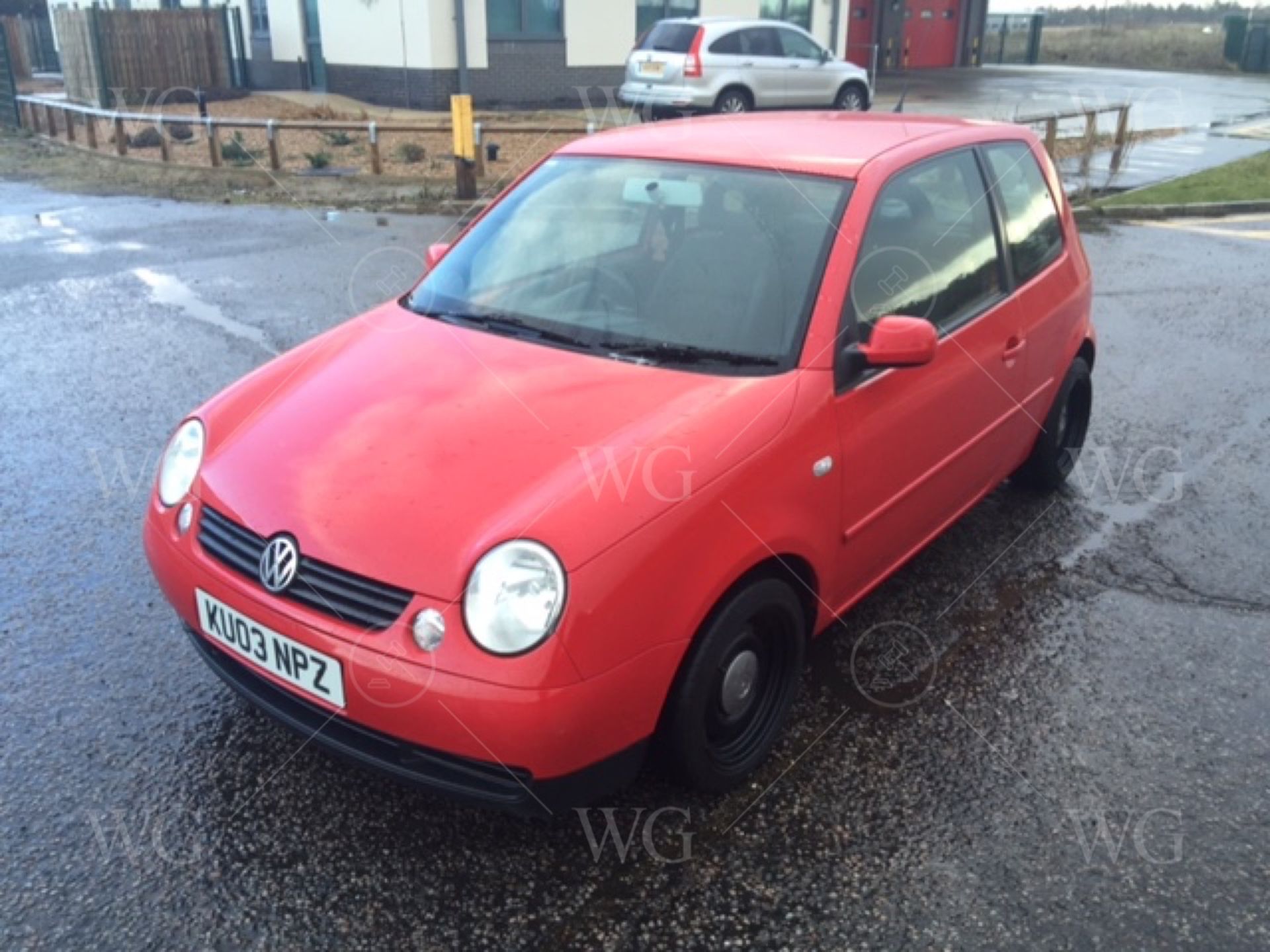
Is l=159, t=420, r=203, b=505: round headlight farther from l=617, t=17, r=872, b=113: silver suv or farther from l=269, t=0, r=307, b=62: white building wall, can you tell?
l=269, t=0, r=307, b=62: white building wall

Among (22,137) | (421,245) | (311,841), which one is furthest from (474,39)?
(311,841)

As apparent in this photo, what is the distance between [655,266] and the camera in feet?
11.8

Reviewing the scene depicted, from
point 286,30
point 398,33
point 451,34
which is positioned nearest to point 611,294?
point 451,34

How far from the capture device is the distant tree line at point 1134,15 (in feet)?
234

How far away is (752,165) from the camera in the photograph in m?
3.71

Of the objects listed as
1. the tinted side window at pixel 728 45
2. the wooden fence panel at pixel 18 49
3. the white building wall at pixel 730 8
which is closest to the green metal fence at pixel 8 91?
the wooden fence panel at pixel 18 49

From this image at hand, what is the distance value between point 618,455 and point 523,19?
861 inches

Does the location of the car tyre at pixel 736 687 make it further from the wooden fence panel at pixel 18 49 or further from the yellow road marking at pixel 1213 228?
the wooden fence panel at pixel 18 49

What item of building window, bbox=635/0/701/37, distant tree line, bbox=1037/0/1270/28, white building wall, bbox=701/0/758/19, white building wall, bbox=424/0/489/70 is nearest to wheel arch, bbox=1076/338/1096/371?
white building wall, bbox=424/0/489/70

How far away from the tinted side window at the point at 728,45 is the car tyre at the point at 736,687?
1645 centimetres

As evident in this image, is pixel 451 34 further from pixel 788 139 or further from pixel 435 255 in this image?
pixel 788 139

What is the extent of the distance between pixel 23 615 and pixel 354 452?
5.93 feet

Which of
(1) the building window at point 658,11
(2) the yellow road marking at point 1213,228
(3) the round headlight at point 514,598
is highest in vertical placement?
(1) the building window at point 658,11

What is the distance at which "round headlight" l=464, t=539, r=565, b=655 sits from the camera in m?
2.51
